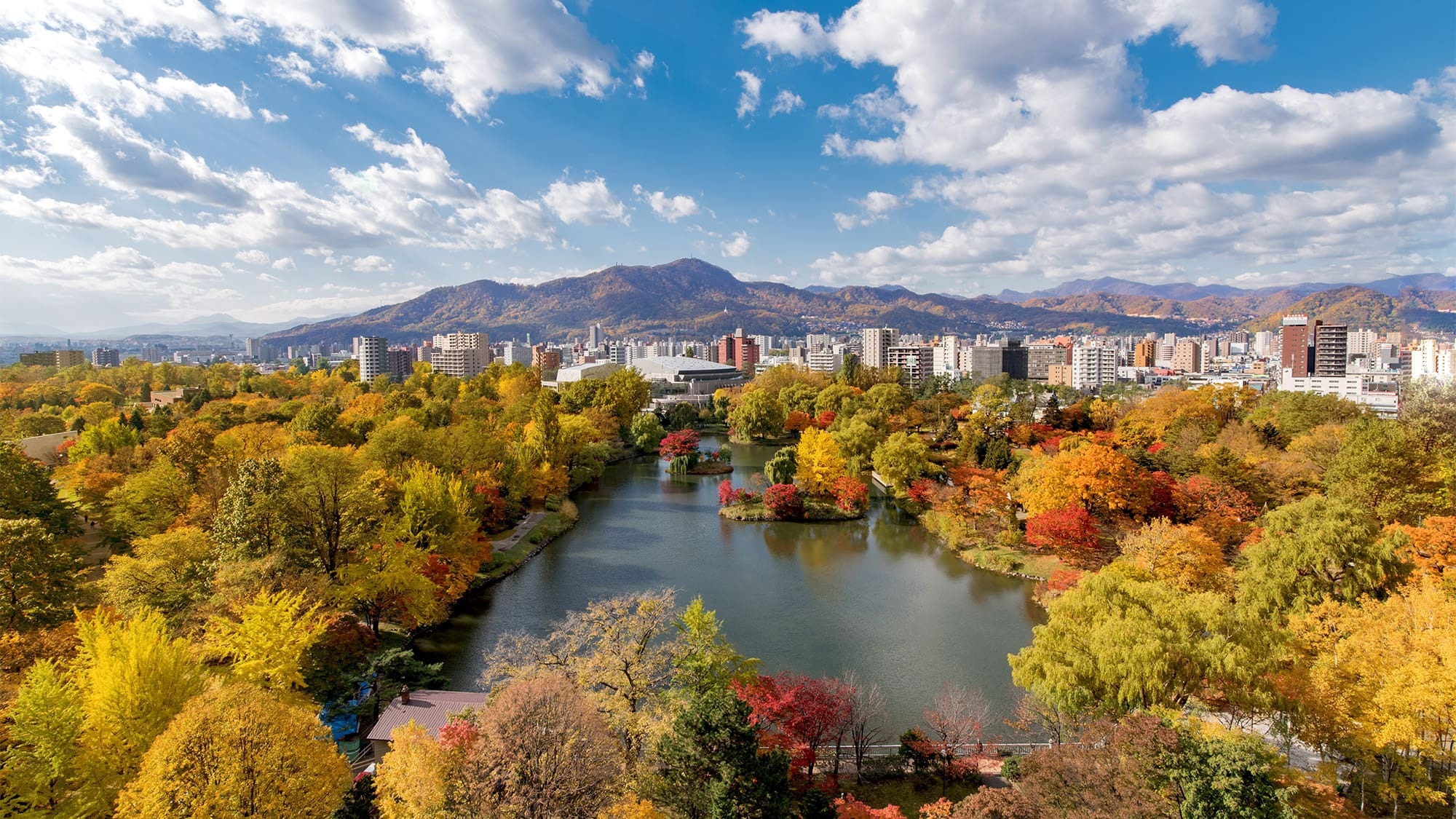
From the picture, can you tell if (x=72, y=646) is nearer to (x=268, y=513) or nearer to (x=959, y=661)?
(x=268, y=513)

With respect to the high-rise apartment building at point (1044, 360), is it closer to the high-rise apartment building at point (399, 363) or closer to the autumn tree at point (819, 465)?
the autumn tree at point (819, 465)

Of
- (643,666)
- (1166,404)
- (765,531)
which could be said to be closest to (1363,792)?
(643,666)

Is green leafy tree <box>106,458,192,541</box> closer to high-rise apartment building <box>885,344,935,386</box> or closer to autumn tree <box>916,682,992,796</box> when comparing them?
autumn tree <box>916,682,992,796</box>

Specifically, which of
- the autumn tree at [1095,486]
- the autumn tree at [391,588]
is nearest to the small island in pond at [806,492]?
the autumn tree at [1095,486]

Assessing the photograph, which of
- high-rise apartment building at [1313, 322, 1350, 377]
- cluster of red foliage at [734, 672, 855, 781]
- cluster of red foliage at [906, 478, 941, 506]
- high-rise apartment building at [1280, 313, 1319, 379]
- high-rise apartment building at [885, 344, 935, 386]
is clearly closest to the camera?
cluster of red foliage at [734, 672, 855, 781]

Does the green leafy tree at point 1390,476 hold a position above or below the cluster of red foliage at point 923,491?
above

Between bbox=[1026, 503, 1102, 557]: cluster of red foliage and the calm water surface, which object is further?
bbox=[1026, 503, 1102, 557]: cluster of red foliage

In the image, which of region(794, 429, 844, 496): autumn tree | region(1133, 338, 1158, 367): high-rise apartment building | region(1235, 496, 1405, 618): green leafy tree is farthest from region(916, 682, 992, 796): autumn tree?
region(1133, 338, 1158, 367): high-rise apartment building
